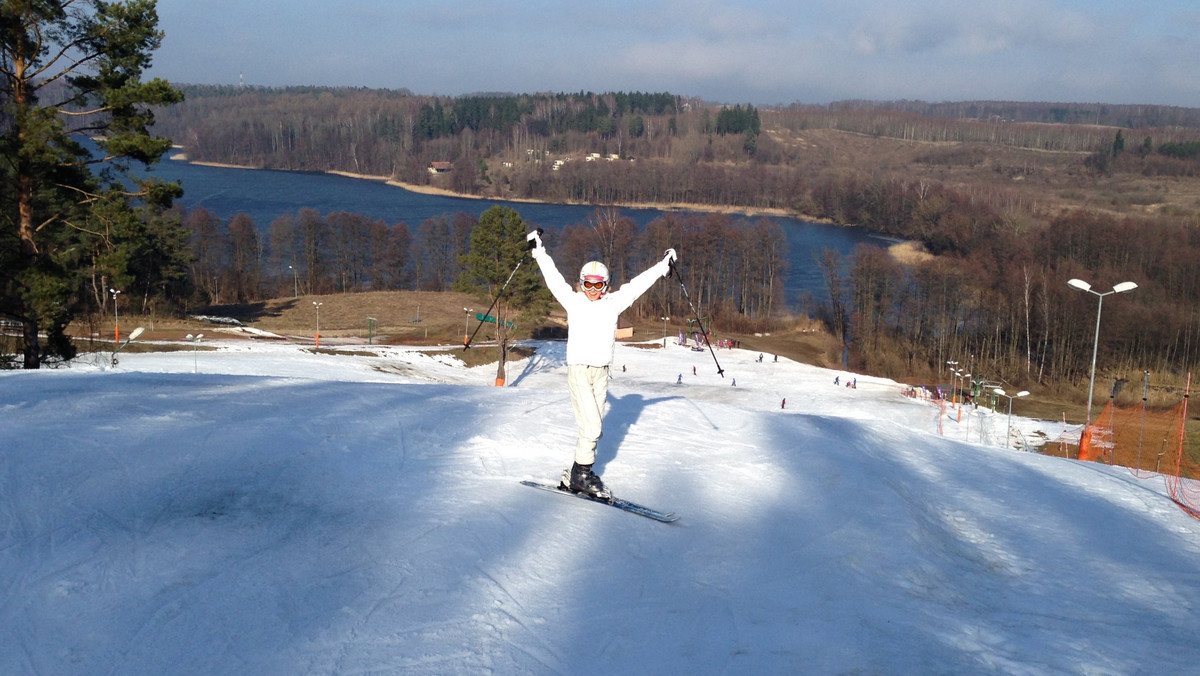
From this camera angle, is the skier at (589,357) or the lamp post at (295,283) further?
the lamp post at (295,283)

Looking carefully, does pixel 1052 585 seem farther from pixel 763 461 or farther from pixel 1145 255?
pixel 1145 255

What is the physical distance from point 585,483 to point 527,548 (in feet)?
4.18

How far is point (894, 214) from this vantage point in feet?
403

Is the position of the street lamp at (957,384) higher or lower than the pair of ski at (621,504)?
lower

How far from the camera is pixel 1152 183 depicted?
133 m

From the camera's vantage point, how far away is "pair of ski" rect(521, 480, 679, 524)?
6.58 m

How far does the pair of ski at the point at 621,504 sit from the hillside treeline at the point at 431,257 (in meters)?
73.6

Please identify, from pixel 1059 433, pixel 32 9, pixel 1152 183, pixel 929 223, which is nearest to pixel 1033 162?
pixel 1152 183

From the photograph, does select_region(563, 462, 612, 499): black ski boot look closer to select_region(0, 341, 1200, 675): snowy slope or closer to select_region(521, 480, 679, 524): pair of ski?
select_region(521, 480, 679, 524): pair of ski

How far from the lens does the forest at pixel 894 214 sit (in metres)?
62.9

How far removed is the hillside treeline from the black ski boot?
73.7 meters

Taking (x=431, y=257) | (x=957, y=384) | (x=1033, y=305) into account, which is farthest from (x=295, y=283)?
(x=1033, y=305)

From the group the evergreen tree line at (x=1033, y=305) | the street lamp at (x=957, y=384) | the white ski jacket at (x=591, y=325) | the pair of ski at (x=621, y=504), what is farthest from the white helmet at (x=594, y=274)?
the evergreen tree line at (x=1033, y=305)

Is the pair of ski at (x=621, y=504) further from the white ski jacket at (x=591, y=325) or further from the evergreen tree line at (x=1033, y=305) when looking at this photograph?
the evergreen tree line at (x=1033, y=305)
